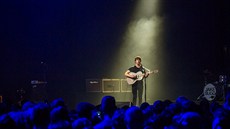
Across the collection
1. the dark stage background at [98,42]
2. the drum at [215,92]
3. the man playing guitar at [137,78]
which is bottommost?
the drum at [215,92]

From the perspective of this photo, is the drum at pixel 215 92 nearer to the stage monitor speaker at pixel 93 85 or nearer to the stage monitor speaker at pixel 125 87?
the stage monitor speaker at pixel 125 87

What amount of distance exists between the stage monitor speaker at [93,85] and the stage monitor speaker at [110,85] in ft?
0.61

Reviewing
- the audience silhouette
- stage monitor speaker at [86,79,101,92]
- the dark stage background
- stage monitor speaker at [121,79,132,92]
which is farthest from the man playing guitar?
the audience silhouette

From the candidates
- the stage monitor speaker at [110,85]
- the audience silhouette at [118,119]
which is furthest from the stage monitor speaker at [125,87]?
the audience silhouette at [118,119]

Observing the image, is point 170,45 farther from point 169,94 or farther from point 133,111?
point 133,111

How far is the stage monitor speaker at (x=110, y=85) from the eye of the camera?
14023mm

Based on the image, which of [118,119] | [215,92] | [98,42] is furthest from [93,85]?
[118,119]

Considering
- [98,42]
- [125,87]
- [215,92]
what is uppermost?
[98,42]

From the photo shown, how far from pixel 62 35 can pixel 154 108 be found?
10.4 meters

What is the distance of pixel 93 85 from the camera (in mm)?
14250

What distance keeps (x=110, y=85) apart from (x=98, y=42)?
1.84 metres

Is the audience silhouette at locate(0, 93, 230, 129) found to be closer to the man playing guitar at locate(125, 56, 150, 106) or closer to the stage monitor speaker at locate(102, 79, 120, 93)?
the man playing guitar at locate(125, 56, 150, 106)

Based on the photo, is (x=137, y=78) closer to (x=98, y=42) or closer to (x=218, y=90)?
(x=218, y=90)

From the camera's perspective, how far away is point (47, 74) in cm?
1467
